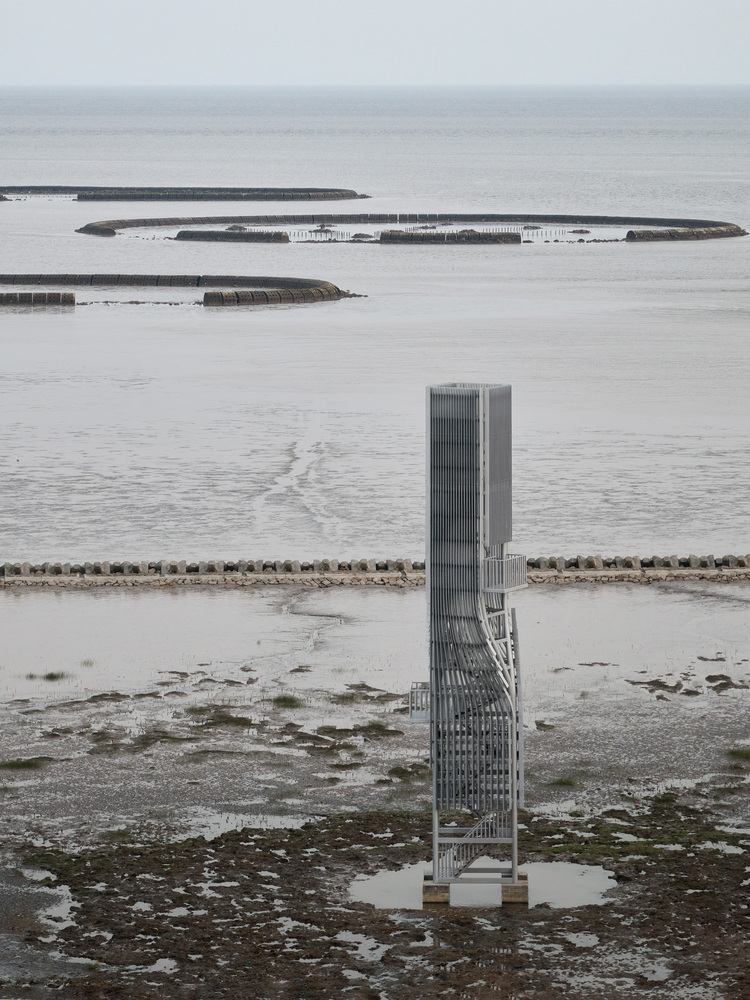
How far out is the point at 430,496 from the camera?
12.1m

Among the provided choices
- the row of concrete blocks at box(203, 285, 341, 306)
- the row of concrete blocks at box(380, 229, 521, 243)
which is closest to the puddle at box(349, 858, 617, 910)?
the row of concrete blocks at box(203, 285, 341, 306)

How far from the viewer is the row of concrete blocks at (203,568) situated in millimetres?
22328

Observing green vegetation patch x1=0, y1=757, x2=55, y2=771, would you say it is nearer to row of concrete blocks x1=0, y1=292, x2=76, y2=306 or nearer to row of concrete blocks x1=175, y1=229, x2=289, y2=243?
row of concrete blocks x1=0, y1=292, x2=76, y2=306

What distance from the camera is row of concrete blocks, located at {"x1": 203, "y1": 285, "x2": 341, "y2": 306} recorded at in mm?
60125

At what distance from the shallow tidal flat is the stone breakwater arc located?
130ft

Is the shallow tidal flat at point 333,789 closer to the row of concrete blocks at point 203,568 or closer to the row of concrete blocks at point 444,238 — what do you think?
the row of concrete blocks at point 203,568

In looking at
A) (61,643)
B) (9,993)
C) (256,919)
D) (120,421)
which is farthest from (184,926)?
(120,421)

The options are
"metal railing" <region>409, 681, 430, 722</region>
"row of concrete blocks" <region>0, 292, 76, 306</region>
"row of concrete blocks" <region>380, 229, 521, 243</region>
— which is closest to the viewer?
"metal railing" <region>409, 681, 430, 722</region>

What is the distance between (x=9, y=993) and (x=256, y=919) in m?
1.78

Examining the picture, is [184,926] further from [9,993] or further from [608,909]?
[608,909]

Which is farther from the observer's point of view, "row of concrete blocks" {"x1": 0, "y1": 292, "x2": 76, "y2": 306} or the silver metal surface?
"row of concrete blocks" {"x1": 0, "y1": 292, "x2": 76, "y2": 306}

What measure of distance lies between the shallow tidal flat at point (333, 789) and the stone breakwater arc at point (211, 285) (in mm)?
39774

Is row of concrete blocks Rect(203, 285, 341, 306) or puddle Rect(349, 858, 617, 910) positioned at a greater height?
row of concrete blocks Rect(203, 285, 341, 306)

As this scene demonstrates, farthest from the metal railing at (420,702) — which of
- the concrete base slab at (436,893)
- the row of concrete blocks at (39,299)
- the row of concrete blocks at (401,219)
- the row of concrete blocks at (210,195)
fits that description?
the row of concrete blocks at (210,195)
